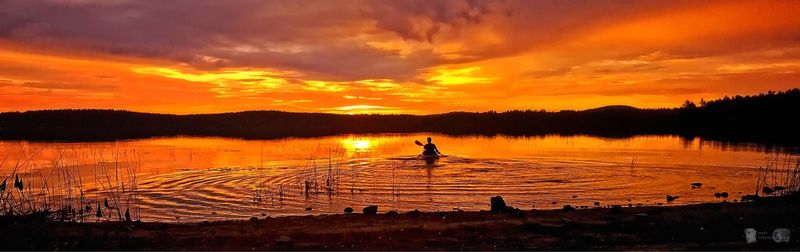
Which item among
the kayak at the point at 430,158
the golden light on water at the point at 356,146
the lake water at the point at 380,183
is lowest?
the lake water at the point at 380,183

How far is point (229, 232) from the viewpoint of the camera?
13.1 meters

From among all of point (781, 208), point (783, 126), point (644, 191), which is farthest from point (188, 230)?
point (783, 126)

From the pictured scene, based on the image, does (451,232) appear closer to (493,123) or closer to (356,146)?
(356,146)

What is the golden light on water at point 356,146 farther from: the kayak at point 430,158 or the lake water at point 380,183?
the lake water at point 380,183

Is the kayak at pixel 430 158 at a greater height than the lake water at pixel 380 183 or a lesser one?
greater

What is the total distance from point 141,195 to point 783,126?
87639mm

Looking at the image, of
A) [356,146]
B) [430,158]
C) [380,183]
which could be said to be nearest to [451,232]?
[380,183]

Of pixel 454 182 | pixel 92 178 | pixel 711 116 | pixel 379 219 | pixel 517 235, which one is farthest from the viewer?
pixel 711 116

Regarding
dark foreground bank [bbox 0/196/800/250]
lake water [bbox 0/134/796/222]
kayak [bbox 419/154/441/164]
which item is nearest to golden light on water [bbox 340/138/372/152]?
kayak [bbox 419/154/441/164]

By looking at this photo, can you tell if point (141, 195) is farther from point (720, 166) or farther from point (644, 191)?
point (720, 166)

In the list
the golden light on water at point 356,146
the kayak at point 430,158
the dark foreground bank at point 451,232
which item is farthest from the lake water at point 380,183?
the golden light on water at point 356,146

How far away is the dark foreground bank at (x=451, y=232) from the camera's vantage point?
1124cm

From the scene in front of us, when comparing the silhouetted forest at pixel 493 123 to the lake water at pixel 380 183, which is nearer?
the lake water at pixel 380 183

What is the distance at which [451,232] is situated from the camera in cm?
1276
